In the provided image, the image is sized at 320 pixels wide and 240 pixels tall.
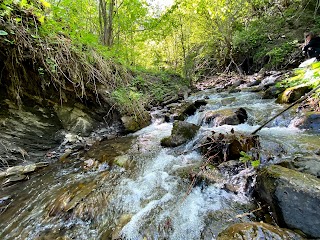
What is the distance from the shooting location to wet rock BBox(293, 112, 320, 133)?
4.14 meters

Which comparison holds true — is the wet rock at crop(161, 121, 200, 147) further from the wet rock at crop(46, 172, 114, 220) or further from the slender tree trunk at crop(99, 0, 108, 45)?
the slender tree trunk at crop(99, 0, 108, 45)

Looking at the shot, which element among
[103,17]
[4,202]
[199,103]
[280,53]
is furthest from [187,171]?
[280,53]

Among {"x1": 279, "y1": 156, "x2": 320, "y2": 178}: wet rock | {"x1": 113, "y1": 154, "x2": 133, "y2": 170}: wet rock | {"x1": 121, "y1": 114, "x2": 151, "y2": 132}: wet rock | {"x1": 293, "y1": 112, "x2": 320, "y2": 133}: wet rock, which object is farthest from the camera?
{"x1": 121, "y1": 114, "x2": 151, "y2": 132}: wet rock

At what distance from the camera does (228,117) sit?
5.35 m

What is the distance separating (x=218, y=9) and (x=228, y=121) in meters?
9.10

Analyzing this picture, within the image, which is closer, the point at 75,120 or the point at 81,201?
the point at 81,201

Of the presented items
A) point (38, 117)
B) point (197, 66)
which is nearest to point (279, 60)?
point (197, 66)

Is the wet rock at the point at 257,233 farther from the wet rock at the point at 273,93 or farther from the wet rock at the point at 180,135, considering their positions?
the wet rock at the point at 273,93

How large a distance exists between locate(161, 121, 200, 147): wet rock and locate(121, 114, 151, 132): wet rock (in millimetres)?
1620

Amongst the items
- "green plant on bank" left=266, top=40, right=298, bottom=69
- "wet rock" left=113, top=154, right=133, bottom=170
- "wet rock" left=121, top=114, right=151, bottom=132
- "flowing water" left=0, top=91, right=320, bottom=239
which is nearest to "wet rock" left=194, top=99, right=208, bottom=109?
"wet rock" left=121, top=114, right=151, bottom=132

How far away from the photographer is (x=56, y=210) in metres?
2.68

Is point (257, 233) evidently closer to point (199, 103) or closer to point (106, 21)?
point (199, 103)

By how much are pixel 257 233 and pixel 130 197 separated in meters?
1.70

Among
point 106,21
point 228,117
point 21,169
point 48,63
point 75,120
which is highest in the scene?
point 106,21
